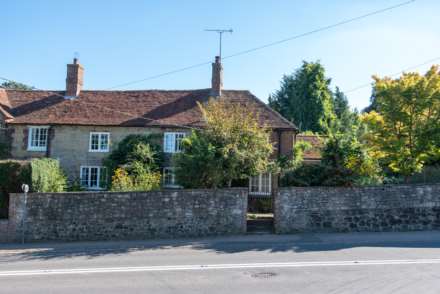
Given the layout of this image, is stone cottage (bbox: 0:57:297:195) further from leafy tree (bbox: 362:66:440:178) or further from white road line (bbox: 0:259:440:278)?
white road line (bbox: 0:259:440:278)

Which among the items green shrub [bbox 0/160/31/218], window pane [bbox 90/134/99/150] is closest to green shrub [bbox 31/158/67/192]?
green shrub [bbox 0/160/31/218]

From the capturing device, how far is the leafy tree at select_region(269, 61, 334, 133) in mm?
48750

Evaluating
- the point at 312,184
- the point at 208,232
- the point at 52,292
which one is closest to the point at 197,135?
the point at 208,232

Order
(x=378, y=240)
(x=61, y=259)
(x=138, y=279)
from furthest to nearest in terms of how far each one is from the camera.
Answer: (x=378, y=240) < (x=61, y=259) < (x=138, y=279)

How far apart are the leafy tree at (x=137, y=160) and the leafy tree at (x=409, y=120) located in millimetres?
12543

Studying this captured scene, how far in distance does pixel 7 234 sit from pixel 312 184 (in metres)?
15.4

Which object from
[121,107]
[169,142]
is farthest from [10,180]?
[121,107]

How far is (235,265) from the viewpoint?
1184cm

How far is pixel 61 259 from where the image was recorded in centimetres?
1409

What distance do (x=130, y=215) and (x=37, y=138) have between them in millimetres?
12876

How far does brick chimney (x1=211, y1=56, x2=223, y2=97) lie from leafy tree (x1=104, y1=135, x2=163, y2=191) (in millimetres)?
5573

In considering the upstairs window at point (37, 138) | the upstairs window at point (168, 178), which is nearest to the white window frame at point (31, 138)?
the upstairs window at point (37, 138)

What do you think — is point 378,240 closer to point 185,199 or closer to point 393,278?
point 393,278

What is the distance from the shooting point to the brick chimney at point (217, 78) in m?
28.0
